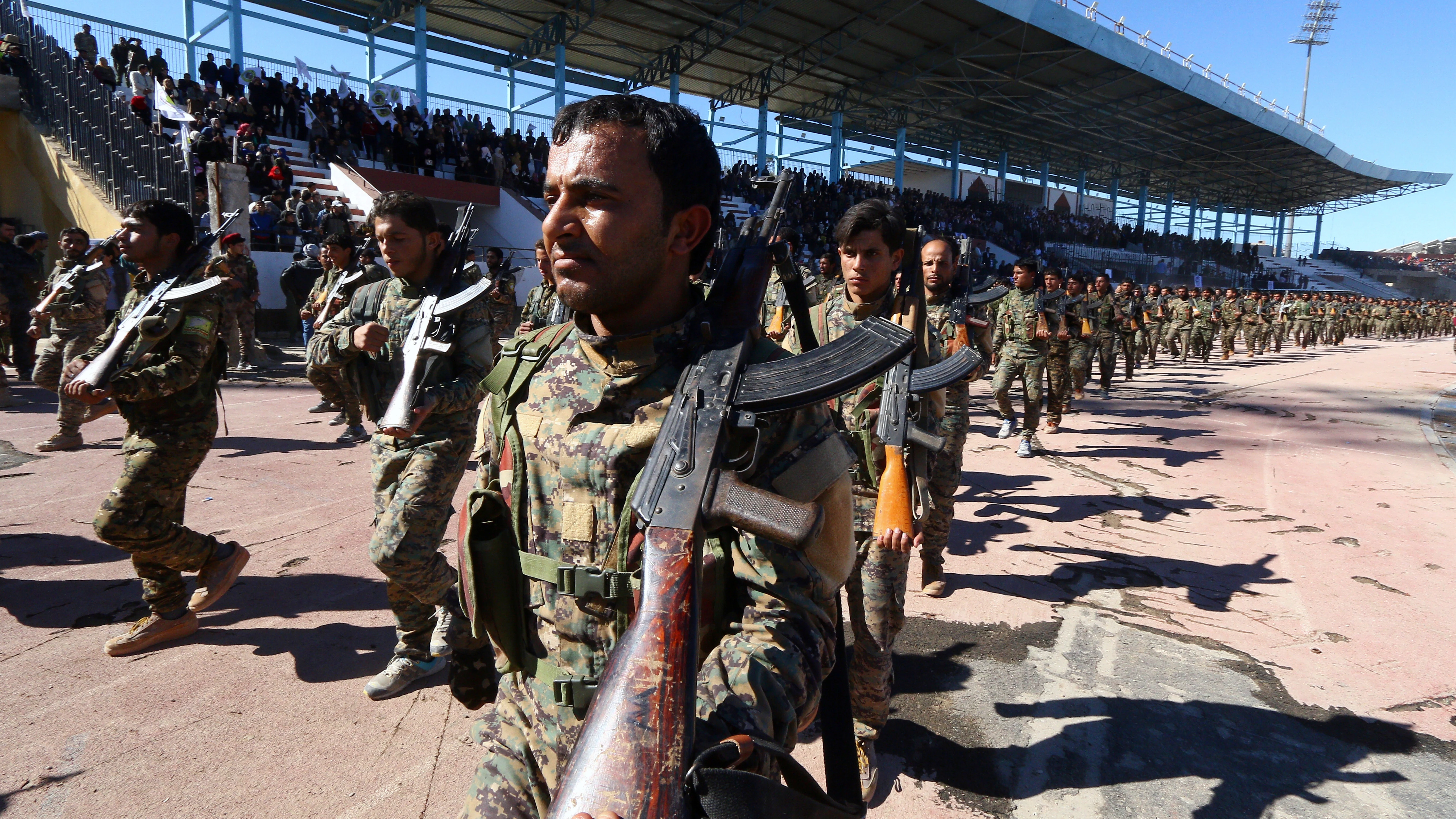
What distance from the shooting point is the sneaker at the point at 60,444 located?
254 inches

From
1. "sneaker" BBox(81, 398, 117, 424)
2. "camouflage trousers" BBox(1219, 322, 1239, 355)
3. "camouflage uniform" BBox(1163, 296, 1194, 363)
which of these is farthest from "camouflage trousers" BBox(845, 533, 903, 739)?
"camouflage trousers" BBox(1219, 322, 1239, 355)

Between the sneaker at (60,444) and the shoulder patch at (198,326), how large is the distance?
14.9 ft

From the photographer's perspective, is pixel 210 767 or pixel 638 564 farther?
pixel 210 767

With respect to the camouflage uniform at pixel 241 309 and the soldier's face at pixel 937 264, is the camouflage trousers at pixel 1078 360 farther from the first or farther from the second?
the camouflage uniform at pixel 241 309

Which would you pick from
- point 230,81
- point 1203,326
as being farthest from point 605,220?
point 1203,326

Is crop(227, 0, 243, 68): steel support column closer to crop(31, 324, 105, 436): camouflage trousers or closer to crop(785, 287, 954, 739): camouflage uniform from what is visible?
crop(31, 324, 105, 436): camouflage trousers

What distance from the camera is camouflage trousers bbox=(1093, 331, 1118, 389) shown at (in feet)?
41.5

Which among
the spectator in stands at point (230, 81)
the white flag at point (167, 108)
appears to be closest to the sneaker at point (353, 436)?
the white flag at point (167, 108)

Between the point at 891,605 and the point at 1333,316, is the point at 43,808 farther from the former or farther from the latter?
the point at 1333,316

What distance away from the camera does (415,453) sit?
3.07m

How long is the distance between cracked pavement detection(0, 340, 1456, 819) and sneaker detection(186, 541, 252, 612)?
0.37ft

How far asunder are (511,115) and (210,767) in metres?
26.3

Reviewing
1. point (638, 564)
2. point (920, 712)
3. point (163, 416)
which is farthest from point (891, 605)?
point (163, 416)

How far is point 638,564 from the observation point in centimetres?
125
